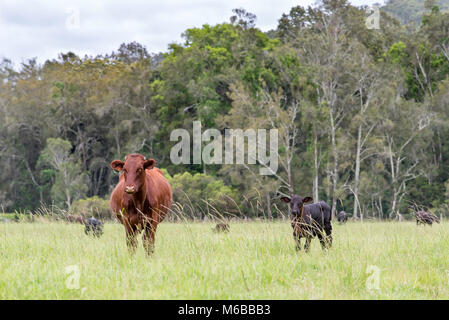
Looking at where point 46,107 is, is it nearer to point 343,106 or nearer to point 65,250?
point 343,106

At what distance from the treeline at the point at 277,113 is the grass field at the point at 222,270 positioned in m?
20.4

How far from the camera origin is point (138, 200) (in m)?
7.62

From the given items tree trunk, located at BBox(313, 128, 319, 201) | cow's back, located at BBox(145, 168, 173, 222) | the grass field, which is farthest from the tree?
the grass field

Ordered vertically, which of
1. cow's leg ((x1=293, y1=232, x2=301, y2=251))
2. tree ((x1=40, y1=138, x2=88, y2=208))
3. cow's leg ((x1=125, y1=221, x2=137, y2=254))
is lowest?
tree ((x1=40, y1=138, x2=88, y2=208))

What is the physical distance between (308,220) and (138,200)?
279 centimetres

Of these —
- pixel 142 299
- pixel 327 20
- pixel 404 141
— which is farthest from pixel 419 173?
pixel 142 299

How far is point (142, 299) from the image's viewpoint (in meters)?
4.94

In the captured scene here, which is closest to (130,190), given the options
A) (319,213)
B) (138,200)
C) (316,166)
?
(138,200)

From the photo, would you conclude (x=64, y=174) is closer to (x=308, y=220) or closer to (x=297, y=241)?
(x=308, y=220)

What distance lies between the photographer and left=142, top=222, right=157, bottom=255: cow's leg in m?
7.45

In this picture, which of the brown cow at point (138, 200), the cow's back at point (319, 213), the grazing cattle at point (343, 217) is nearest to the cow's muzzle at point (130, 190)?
the brown cow at point (138, 200)

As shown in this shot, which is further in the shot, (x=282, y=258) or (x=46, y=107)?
(x=46, y=107)

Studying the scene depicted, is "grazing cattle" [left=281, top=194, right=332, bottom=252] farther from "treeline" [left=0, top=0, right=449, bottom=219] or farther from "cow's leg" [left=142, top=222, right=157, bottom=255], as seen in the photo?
"treeline" [left=0, top=0, right=449, bottom=219]

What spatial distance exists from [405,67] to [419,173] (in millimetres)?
7134
